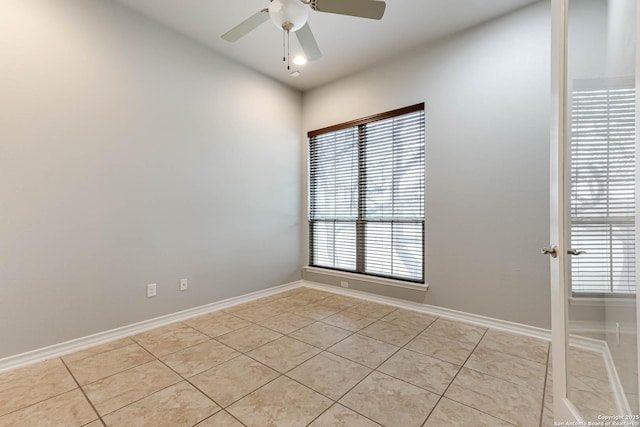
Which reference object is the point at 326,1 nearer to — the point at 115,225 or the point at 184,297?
the point at 115,225

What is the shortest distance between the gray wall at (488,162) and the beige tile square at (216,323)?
5.85 feet

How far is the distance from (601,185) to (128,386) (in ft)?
9.16

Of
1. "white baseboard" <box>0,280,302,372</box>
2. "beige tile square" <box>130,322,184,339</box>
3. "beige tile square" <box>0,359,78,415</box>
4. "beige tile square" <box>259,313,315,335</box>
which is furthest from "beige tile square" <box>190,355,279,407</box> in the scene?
"white baseboard" <box>0,280,302,372</box>

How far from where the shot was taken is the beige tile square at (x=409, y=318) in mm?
2693

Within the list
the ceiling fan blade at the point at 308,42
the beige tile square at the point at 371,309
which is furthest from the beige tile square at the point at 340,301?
the ceiling fan blade at the point at 308,42

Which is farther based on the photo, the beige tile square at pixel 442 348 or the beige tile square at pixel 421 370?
the beige tile square at pixel 442 348

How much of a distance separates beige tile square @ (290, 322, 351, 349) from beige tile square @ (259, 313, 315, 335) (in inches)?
3.1

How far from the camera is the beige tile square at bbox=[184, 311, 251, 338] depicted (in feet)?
8.38

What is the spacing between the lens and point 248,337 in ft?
7.95

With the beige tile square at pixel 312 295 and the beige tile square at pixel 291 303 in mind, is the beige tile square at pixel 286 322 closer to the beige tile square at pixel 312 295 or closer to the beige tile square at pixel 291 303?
the beige tile square at pixel 291 303

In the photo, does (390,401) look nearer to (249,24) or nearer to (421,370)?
(421,370)

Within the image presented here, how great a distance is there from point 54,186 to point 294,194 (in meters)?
2.57

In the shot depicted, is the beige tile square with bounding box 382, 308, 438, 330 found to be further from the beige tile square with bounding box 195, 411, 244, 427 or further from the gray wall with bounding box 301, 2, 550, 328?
the beige tile square with bounding box 195, 411, 244, 427

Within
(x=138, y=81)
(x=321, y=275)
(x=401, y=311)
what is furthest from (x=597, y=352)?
(x=138, y=81)
